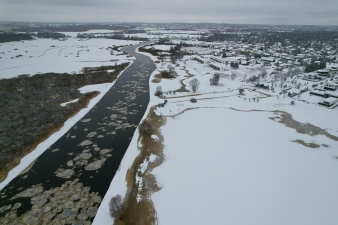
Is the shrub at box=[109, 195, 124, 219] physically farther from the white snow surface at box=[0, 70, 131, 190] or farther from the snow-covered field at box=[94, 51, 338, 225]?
the white snow surface at box=[0, 70, 131, 190]

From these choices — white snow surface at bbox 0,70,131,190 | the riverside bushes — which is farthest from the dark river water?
the riverside bushes

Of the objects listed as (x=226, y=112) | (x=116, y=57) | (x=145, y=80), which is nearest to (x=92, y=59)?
(x=116, y=57)

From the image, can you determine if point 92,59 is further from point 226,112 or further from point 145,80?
point 226,112

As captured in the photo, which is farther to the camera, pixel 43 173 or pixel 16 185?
pixel 43 173

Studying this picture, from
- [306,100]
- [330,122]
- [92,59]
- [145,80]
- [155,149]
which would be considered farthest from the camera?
[92,59]

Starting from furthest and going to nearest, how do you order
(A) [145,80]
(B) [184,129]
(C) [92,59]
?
1. (C) [92,59]
2. (A) [145,80]
3. (B) [184,129]

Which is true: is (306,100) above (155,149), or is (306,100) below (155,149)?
above

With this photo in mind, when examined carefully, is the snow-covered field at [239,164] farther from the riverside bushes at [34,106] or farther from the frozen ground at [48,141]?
the riverside bushes at [34,106]
